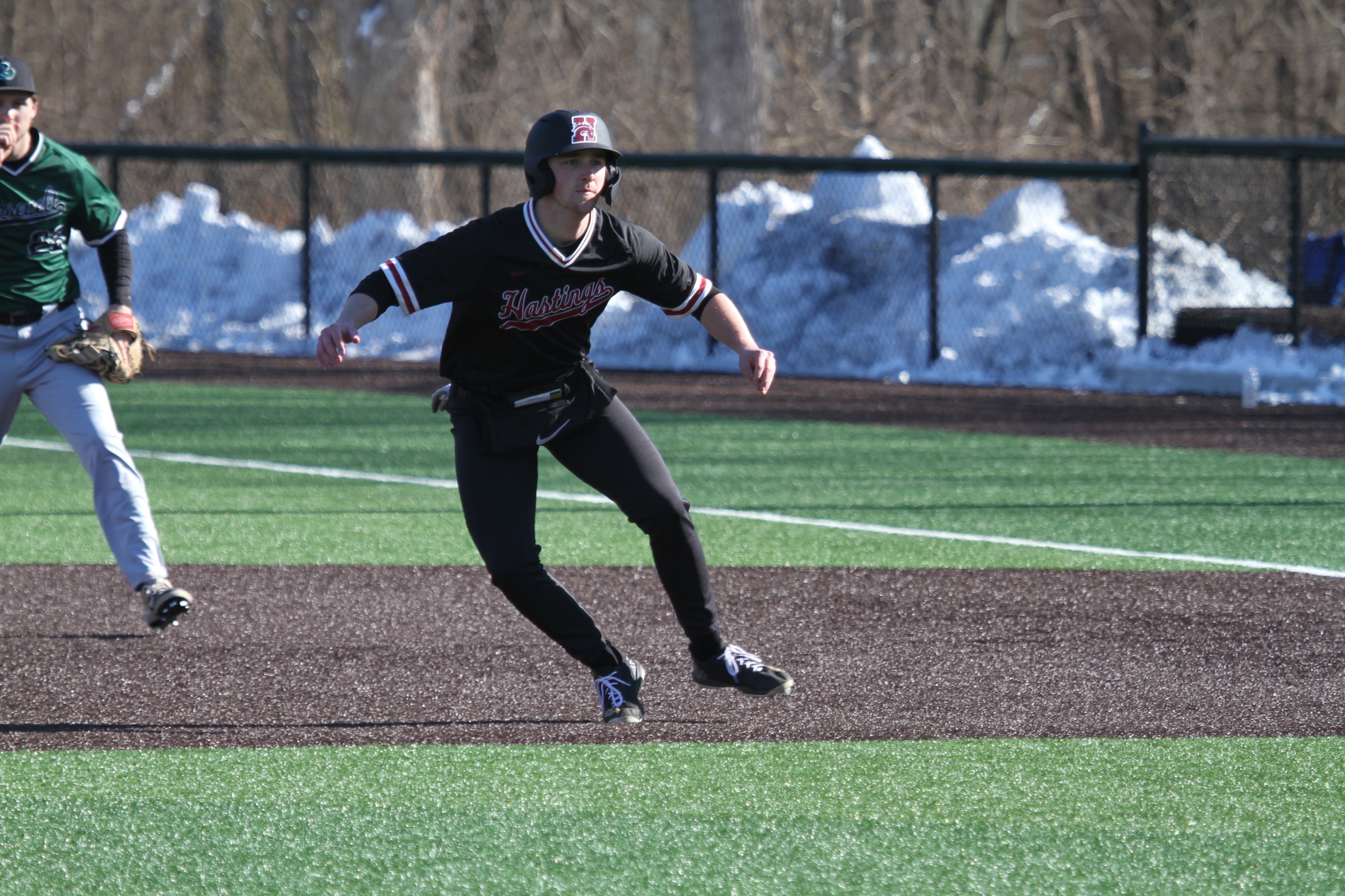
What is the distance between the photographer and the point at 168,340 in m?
18.3

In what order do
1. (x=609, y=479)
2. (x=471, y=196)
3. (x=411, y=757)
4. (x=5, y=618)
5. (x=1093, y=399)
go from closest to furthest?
(x=411, y=757) → (x=609, y=479) → (x=5, y=618) → (x=1093, y=399) → (x=471, y=196)

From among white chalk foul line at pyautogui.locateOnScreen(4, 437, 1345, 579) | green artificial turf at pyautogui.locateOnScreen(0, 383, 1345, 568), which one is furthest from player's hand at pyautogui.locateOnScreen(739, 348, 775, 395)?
white chalk foul line at pyautogui.locateOnScreen(4, 437, 1345, 579)

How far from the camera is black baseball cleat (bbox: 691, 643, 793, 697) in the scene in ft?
16.6

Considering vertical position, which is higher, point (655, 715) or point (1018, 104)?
point (1018, 104)

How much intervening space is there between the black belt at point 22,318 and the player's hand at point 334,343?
6.40 feet

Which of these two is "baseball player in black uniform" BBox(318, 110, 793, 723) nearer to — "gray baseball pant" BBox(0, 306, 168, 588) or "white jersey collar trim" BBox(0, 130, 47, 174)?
"gray baseball pant" BBox(0, 306, 168, 588)

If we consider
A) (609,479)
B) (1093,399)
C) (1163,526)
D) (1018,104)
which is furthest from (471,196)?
(609,479)

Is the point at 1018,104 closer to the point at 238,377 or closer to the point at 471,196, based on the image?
the point at 471,196

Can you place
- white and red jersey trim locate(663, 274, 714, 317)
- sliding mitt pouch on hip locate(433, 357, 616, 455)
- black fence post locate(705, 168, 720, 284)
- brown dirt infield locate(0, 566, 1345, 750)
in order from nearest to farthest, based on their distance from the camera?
sliding mitt pouch on hip locate(433, 357, 616, 455) → brown dirt infield locate(0, 566, 1345, 750) → white and red jersey trim locate(663, 274, 714, 317) → black fence post locate(705, 168, 720, 284)

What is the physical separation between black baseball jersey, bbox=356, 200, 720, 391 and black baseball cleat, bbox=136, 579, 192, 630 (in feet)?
4.55

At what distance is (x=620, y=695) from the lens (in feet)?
16.1

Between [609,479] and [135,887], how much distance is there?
6.24 ft

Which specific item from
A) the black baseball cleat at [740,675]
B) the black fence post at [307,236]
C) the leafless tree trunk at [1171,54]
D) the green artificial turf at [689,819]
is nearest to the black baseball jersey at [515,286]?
the black baseball cleat at [740,675]

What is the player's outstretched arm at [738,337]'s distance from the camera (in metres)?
5.12
